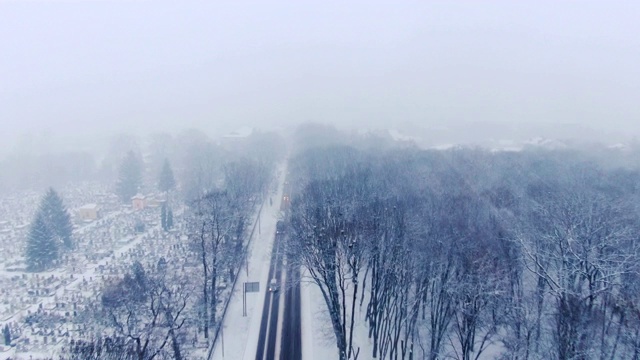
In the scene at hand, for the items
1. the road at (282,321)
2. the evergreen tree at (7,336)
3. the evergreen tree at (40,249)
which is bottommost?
the road at (282,321)

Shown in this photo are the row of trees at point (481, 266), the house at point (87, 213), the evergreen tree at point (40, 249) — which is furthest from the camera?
the house at point (87, 213)

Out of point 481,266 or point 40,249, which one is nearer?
point 481,266

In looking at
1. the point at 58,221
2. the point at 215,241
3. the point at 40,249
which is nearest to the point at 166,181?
the point at 58,221

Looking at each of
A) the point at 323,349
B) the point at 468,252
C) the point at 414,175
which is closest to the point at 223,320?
the point at 323,349

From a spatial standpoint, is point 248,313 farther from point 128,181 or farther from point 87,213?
point 128,181

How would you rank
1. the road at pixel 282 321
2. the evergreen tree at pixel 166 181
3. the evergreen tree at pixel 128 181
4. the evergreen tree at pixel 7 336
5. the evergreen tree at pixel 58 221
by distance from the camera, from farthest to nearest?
1. the evergreen tree at pixel 166 181
2. the evergreen tree at pixel 128 181
3. the evergreen tree at pixel 58 221
4. the evergreen tree at pixel 7 336
5. the road at pixel 282 321

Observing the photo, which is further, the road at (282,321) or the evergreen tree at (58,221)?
the evergreen tree at (58,221)

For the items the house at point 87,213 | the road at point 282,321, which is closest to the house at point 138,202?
the house at point 87,213

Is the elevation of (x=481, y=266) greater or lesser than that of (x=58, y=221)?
greater

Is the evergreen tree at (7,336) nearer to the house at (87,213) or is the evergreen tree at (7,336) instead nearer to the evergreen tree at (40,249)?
the evergreen tree at (40,249)
